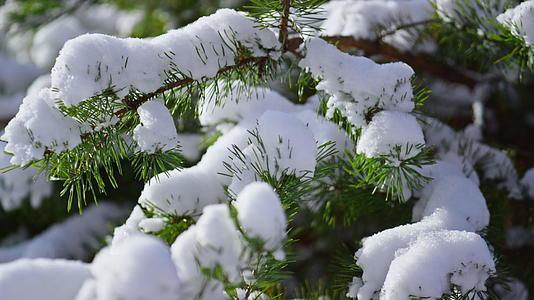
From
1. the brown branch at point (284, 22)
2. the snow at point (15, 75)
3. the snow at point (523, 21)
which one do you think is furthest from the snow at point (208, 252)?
the snow at point (15, 75)

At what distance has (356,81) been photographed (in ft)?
2.96

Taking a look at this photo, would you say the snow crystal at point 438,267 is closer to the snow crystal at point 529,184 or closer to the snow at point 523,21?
the snow at point 523,21

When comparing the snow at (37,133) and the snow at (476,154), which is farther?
the snow at (476,154)

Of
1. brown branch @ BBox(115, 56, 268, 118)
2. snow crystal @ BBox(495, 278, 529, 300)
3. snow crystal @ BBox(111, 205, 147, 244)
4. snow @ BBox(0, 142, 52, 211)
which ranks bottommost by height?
snow crystal @ BBox(495, 278, 529, 300)

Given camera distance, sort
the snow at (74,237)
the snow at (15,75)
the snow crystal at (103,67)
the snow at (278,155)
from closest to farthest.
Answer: the snow crystal at (103,67) → the snow at (278,155) → the snow at (74,237) → the snow at (15,75)

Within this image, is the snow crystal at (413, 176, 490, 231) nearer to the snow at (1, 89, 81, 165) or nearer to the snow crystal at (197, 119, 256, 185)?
the snow crystal at (197, 119, 256, 185)

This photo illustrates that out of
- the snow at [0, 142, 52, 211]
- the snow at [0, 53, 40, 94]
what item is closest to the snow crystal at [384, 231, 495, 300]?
the snow at [0, 142, 52, 211]

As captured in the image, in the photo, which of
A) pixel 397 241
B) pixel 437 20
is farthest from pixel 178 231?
pixel 437 20

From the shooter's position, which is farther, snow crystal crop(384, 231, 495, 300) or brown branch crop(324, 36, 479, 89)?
brown branch crop(324, 36, 479, 89)

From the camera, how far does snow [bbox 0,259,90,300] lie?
0.59 metres

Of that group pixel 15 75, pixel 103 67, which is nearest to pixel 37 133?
pixel 103 67

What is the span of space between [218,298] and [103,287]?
0.53 feet

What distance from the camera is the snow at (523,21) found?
3.06 ft

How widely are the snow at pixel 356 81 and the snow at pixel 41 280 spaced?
22.7 inches
